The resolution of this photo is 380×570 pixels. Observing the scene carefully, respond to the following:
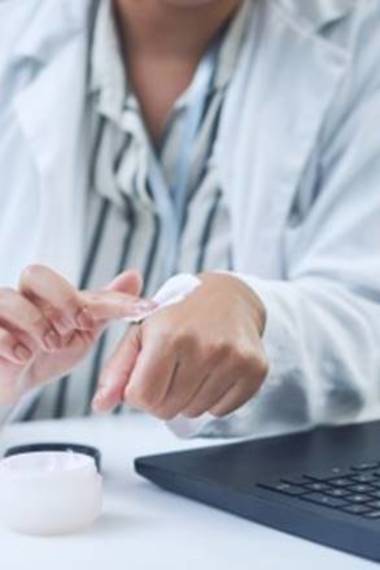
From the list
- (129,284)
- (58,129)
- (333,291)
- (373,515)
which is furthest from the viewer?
(58,129)

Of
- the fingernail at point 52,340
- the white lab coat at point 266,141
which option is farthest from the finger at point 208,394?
the white lab coat at point 266,141

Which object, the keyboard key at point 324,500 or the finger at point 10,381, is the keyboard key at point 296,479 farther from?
the finger at point 10,381

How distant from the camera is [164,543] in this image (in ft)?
2.06

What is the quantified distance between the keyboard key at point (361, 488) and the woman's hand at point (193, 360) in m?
0.13

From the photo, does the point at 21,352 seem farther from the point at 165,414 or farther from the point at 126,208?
A: the point at 126,208

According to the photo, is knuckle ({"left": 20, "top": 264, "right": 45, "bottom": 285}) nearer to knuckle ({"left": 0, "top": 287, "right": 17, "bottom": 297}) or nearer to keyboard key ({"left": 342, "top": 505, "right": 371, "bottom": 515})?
knuckle ({"left": 0, "top": 287, "right": 17, "bottom": 297})

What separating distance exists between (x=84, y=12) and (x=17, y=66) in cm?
8

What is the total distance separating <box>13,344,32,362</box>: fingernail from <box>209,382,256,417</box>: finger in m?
0.13

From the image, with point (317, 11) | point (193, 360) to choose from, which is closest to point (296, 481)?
point (193, 360)

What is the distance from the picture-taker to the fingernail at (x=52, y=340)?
0.77m

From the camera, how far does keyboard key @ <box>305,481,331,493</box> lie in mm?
664

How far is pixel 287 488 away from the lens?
0.67 m

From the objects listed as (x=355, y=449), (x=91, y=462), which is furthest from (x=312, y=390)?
(x=91, y=462)

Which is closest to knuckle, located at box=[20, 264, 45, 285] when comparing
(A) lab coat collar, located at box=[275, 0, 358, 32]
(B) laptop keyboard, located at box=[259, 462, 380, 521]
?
(B) laptop keyboard, located at box=[259, 462, 380, 521]
